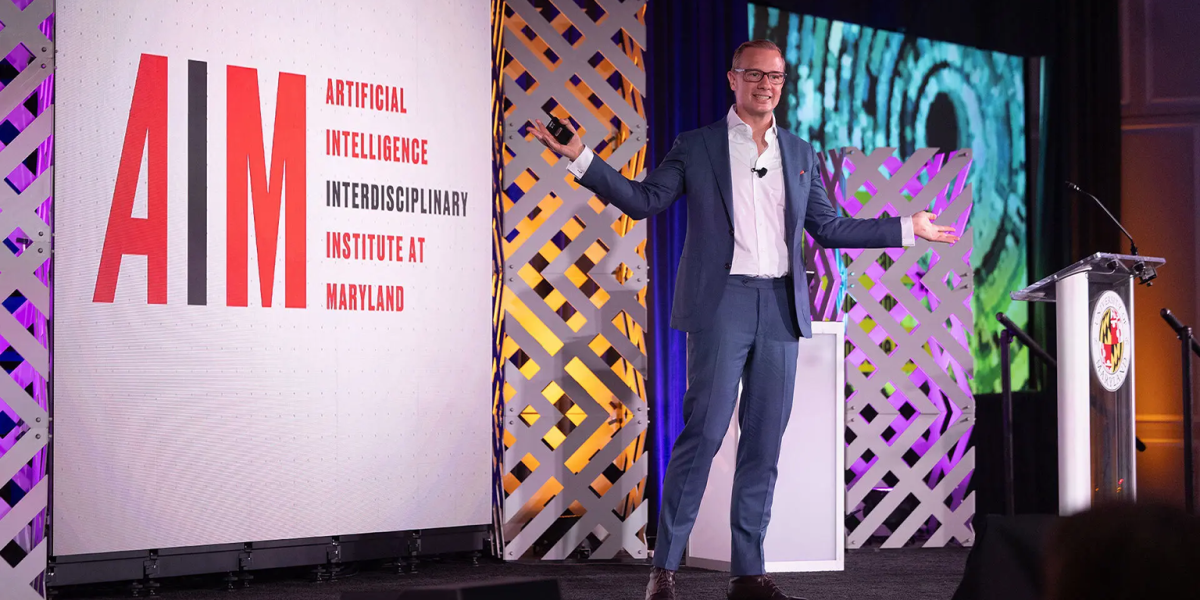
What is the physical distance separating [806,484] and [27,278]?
92.7 inches

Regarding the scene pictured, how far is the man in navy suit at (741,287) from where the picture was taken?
2.88m

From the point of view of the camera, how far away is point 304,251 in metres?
3.47

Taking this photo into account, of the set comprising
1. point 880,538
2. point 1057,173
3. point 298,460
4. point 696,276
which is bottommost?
point 880,538

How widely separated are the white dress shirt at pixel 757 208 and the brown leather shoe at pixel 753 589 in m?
0.78

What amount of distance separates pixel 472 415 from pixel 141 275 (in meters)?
1.14

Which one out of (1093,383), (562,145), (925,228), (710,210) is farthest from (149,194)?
(1093,383)

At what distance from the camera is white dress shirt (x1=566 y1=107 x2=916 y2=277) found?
2922 mm

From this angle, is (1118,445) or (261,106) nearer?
(1118,445)

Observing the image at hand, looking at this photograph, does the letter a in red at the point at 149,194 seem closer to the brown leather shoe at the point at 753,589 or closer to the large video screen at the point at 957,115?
the brown leather shoe at the point at 753,589

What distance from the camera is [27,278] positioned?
3.00 metres

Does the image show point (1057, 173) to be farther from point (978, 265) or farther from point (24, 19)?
point (24, 19)

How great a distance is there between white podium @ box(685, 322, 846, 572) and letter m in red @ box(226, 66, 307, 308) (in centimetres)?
145

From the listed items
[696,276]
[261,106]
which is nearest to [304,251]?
[261,106]

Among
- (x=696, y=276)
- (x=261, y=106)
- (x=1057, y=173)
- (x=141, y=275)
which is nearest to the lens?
(x=696, y=276)
